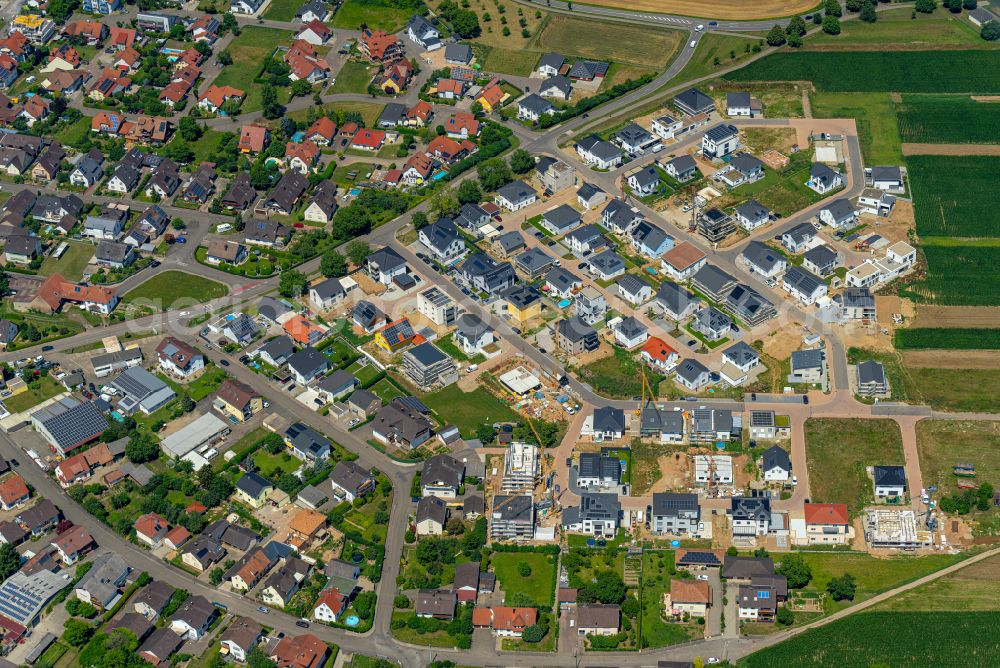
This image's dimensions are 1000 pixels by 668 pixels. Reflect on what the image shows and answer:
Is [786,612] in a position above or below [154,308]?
below

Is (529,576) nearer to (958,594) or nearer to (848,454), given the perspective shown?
(848,454)

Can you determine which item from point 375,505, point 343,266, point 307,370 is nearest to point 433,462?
point 375,505

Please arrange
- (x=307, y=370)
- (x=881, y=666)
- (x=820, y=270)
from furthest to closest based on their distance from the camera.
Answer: (x=820, y=270) < (x=307, y=370) < (x=881, y=666)

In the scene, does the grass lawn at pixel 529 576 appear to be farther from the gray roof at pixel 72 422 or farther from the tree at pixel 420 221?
the tree at pixel 420 221

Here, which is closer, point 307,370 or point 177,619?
point 177,619

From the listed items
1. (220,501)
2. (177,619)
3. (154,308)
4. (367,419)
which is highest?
(154,308)

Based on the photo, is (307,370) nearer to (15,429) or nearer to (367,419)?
(367,419)
